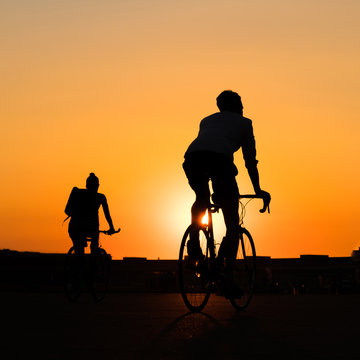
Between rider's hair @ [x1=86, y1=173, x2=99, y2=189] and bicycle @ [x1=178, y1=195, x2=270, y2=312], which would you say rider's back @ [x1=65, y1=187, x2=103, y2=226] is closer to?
rider's hair @ [x1=86, y1=173, x2=99, y2=189]

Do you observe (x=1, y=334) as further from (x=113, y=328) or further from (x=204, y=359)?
(x=204, y=359)

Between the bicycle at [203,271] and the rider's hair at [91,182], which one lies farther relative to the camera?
the rider's hair at [91,182]

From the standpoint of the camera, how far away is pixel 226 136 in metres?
8.80

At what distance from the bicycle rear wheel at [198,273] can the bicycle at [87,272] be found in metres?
3.42

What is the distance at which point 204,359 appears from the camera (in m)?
5.00

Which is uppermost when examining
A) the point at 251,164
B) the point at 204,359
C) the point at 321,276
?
the point at 321,276

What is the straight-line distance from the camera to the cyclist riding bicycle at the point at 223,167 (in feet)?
28.4

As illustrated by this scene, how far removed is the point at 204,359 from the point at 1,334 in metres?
2.24

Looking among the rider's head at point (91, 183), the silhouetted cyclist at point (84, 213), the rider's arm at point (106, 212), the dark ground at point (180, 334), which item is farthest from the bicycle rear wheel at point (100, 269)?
the dark ground at point (180, 334)

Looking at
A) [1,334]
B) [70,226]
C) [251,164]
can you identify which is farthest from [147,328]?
[70,226]

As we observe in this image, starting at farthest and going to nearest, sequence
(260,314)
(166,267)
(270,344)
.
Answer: (166,267)
(260,314)
(270,344)

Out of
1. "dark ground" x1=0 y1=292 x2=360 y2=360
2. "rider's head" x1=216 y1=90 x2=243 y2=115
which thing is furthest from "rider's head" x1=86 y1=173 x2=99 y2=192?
"rider's head" x1=216 y1=90 x2=243 y2=115

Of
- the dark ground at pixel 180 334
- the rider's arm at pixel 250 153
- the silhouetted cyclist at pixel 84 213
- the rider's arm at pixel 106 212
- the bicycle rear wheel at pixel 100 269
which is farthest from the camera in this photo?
the rider's arm at pixel 106 212

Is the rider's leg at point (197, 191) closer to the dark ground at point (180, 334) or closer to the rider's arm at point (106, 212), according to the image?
the dark ground at point (180, 334)
